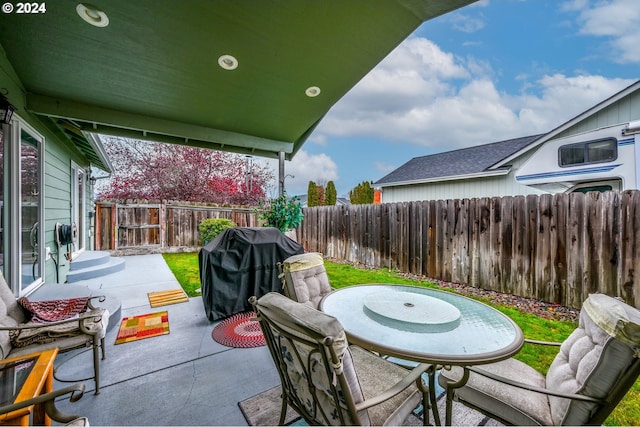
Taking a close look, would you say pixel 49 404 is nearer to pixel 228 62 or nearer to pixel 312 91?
pixel 228 62

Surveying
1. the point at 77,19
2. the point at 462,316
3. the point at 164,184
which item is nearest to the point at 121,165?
the point at 164,184

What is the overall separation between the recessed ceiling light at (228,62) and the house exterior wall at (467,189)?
30.7 feet

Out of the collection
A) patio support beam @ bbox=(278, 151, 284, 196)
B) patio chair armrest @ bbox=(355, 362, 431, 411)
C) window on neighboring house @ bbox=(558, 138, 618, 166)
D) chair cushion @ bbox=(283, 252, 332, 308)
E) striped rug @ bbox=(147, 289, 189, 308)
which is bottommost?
striped rug @ bbox=(147, 289, 189, 308)

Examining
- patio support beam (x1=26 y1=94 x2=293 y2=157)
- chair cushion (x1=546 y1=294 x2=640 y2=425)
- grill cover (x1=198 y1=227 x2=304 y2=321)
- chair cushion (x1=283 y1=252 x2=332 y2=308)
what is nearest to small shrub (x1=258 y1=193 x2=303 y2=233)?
patio support beam (x1=26 y1=94 x2=293 y2=157)

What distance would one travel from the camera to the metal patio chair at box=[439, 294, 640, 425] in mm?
1090

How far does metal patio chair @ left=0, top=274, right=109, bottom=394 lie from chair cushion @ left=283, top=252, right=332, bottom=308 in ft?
5.18

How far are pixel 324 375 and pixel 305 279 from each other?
1.31 meters

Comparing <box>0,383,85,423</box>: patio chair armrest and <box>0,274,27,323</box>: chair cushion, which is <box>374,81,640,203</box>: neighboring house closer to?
<box>0,383,85,423</box>: patio chair armrest

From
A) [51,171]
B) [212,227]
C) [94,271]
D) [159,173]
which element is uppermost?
[159,173]

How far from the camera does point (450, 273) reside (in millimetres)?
5055

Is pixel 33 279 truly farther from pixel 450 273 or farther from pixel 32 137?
pixel 450 273

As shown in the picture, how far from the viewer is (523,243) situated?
410cm
